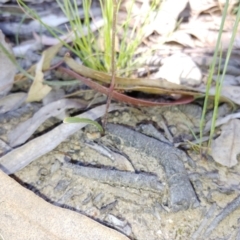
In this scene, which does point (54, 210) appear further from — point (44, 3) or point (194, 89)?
point (44, 3)

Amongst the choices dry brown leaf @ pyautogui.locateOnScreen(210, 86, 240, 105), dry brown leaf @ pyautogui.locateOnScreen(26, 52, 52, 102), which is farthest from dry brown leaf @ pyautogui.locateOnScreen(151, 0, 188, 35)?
dry brown leaf @ pyautogui.locateOnScreen(26, 52, 52, 102)

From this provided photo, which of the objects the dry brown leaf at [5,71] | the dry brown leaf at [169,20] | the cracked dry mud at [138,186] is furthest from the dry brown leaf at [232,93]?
the dry brown leaf at [5,71]

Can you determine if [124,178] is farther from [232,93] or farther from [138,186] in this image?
[232,93]

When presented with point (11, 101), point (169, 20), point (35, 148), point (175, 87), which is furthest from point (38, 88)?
point (169, 20)

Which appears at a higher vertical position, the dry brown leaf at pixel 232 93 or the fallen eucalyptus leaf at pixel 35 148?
the dry brown leaf at pixel 232 93

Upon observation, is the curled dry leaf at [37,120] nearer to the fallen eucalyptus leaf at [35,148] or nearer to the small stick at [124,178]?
the fallen eucalyptus leaf at [35,148]

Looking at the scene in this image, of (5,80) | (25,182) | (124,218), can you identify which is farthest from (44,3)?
(124,218)
